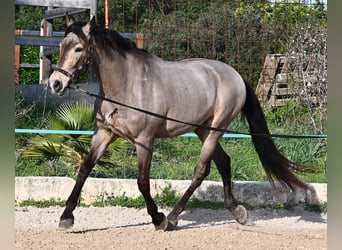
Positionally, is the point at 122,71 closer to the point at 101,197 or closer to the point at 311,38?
the point at 101,197

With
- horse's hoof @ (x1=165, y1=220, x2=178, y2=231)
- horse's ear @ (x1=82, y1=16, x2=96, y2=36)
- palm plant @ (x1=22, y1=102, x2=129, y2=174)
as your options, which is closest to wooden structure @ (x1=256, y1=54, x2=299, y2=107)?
palm plant @ (x1=22, y1=102, x2=129, y2=174)

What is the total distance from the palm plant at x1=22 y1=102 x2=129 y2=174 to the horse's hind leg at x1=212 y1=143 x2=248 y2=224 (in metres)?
1.51

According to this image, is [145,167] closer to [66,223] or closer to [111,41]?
[66,223]

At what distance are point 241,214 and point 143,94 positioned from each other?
1.63 m

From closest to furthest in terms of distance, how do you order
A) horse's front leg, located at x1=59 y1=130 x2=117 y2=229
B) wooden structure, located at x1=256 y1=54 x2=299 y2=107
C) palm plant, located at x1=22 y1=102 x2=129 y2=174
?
horse's front leg, located at x1=59 y1=130 x2=117 y2=229
palm plant, located at x1=22 y1=102 x2=129 y2=174
wooden structure, located at x1=256 y1=54 x2=299 y2=107

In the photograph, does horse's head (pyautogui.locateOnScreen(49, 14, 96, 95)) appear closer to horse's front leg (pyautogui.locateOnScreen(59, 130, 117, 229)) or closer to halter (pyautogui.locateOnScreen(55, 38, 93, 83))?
halter (pyautogui.locateOnScreen(55, 38, 93, 83))

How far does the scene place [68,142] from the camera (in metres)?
7.17

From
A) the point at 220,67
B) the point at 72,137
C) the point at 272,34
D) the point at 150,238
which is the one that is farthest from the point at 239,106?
the point at 272,34

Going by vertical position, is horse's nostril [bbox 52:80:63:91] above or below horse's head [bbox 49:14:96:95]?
below

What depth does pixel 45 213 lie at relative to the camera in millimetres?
6328

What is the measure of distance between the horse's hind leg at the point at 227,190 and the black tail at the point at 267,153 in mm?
368

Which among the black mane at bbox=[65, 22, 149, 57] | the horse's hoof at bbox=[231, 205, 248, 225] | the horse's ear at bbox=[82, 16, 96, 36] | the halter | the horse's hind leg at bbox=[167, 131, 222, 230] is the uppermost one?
the horse's ear at bbox=[82, 16, 96, 36]

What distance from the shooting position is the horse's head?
4.75 meters

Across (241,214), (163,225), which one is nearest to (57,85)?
(163,225)
